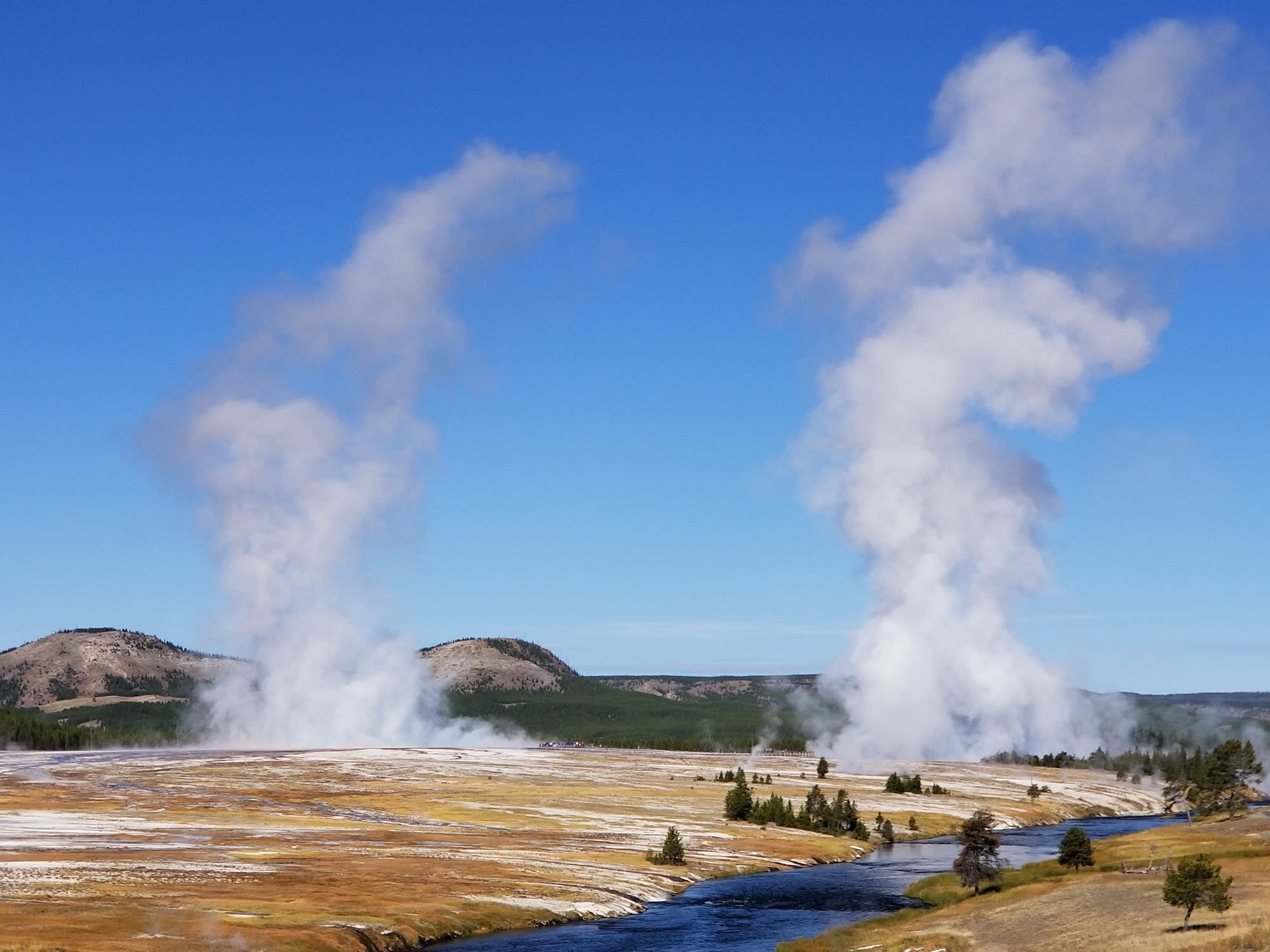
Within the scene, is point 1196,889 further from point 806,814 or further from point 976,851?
point 806,814

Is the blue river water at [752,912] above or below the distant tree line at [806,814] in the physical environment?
below

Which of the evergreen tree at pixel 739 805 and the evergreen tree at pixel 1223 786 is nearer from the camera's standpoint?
the evergreen tree at pixel 739 805

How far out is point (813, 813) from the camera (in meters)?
168

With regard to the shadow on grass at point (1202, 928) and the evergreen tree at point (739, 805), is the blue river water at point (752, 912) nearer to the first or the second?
the shadow on grass at point (1202, 928)

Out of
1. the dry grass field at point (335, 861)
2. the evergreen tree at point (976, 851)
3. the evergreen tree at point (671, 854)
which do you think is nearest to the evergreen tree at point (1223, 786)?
the dry grass field at point (335, 861)

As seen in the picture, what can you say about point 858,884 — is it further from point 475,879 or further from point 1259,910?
point 1259,910

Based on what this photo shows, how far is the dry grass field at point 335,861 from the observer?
270ft

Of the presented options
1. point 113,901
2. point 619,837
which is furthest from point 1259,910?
point 619,837

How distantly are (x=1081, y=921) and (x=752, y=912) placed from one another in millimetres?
26499

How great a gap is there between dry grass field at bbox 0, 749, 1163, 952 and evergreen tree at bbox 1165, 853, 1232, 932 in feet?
136

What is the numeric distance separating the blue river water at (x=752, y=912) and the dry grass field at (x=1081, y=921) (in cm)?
493

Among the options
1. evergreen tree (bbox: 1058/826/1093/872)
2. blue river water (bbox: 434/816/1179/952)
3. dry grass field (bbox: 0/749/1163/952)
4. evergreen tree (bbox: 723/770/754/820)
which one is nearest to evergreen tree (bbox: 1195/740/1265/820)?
dry grass field (bbox: 0/749/1163/952)

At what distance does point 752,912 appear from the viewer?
3994 inches

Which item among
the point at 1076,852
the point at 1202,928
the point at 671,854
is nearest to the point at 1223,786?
the point at 1076,852
